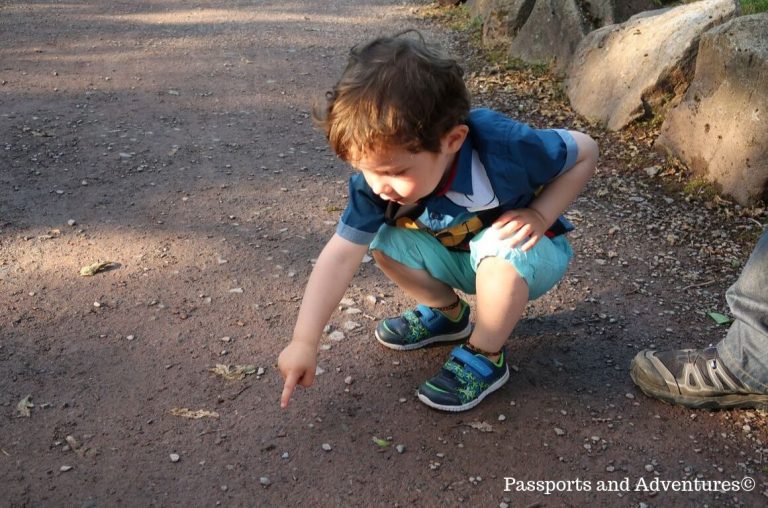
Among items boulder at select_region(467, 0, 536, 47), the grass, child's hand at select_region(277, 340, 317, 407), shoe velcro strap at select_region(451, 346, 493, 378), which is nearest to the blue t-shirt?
child's hand at select_region(277, 340, 317, 407)

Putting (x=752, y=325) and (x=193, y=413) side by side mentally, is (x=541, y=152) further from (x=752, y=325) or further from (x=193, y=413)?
(x=193, y=413)

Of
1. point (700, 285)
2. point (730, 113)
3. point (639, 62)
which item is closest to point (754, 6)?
point (639, 62)

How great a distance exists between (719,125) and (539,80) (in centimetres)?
173

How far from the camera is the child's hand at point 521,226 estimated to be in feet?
7.15

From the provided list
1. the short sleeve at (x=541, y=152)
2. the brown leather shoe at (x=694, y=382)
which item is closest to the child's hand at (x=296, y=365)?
the short sleeve at (x=541, y=152)

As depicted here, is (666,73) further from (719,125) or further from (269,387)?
(269,387)

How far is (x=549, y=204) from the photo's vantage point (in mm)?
2238

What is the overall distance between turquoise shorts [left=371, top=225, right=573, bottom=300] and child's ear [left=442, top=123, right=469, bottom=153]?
0.29m

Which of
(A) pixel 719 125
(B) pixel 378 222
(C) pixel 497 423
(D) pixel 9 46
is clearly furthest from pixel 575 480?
(D) pixel 9 46

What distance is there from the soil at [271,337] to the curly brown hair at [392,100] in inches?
34.5

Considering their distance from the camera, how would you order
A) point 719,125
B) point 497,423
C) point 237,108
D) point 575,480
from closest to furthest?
point 575,480 → point 497,423 → point 719,125 → point 237,108

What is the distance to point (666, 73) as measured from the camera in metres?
4.15

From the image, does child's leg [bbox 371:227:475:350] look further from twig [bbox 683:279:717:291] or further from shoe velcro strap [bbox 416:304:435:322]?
twig [bbox 683:279:717:291]

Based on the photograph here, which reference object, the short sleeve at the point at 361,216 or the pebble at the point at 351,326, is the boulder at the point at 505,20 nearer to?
the pebble at the point at 351,326
